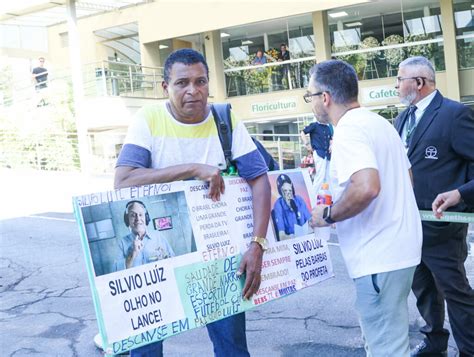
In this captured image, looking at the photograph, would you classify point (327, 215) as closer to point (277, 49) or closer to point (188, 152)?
point (188, 152)

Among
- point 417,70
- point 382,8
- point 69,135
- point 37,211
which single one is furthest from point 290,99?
point 417,70

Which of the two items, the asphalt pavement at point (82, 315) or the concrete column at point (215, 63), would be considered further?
the concrete column at point (215, 63)

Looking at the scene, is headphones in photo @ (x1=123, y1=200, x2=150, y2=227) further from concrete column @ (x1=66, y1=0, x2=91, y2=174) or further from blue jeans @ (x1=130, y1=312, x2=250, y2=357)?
concrete column @ (x1=66, y1=0, x2=91, y2=174)

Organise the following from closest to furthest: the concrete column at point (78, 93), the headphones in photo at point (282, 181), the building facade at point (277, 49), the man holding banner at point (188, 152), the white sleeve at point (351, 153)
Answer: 1. the white sleeve at point (351, 153)
2. the man holding banner at point (188, 152)
3. the headphones in photo at point (282, 181)
4. the concrete column at point (78, 93)
5. the building facade at point (277, 49)

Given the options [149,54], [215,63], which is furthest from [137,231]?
[149,54]

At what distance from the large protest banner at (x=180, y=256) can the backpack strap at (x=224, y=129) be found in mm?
138

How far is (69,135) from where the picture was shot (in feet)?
66.3

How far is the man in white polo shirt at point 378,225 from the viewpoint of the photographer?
8.39 feet

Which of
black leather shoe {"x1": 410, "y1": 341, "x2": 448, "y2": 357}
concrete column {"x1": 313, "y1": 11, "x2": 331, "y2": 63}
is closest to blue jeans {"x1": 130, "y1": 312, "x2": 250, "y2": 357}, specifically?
black leather shoe {"x1": 410, "y1": 341, "x2": 448, "y2": 357}

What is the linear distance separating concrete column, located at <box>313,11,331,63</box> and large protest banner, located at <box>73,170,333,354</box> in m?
20.9

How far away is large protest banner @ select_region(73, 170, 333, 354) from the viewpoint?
225 centimetres

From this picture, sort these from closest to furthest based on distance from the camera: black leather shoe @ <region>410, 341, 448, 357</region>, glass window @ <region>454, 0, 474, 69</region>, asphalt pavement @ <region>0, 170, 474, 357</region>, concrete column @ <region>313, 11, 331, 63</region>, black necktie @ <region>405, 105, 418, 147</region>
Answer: black necktie @ <region>405, 105, 418, 147</region> < black leather shoe @ <region>410, 341, 448, 357</region> < asphalt pavement @ <region>0, 170, 474, 357</region> < glass window @ <region>454, 0, 474, 69</region> < concrete column @ <region>313, 11, 331, 63</region>

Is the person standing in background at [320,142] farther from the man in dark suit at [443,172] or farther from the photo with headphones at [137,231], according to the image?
the photo with headphones at [137,231]

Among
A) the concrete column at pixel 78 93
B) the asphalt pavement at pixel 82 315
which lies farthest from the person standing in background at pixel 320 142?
the concrete column at pixel 78 93
